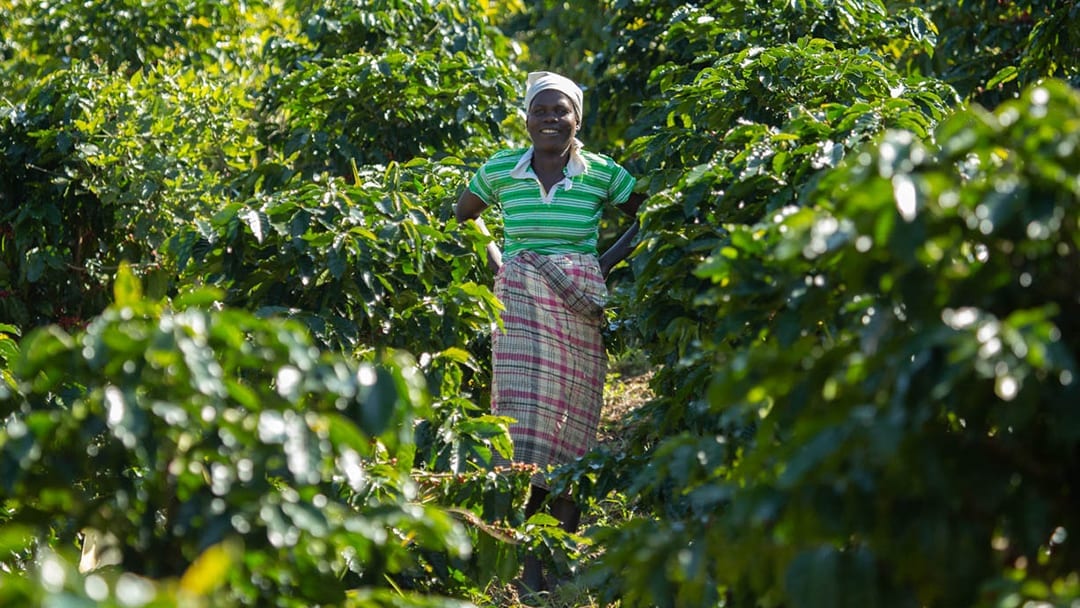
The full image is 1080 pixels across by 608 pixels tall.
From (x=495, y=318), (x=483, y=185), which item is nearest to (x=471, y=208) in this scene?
(x=483, y=185)

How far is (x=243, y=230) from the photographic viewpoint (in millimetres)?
3965

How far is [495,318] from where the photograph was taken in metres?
4.32

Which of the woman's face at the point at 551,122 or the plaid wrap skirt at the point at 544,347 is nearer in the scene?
the plaid wrap skirt at the point at 544,347

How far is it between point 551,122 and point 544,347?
2.35 ft

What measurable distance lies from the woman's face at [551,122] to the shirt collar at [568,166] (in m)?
0.03

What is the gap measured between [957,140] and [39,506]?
5.07 feet

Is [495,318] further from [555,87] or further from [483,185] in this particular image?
[555,87]

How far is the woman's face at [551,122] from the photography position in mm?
4859

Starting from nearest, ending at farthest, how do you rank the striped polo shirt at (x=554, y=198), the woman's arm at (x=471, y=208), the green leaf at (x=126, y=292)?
the green leaf at (x=126, y=292) → the striped polo shirt at (x=554, y=198) → the woman's arm at (x=471, y=208)

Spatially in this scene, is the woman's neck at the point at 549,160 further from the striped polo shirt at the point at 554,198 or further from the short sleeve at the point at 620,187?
the short sleeve at the point at 620,187

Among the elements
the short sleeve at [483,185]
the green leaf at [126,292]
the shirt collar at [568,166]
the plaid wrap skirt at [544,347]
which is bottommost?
the plaid wrap skirt at [544,347]

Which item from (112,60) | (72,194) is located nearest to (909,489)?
(72,194)

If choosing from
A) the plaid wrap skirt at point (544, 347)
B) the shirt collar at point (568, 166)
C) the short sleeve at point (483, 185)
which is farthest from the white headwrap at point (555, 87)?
the plaid wrap skirt at point (544, 347)

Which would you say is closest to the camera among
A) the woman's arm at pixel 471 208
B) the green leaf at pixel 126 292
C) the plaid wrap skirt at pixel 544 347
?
the green leaf at pixel 126 292
